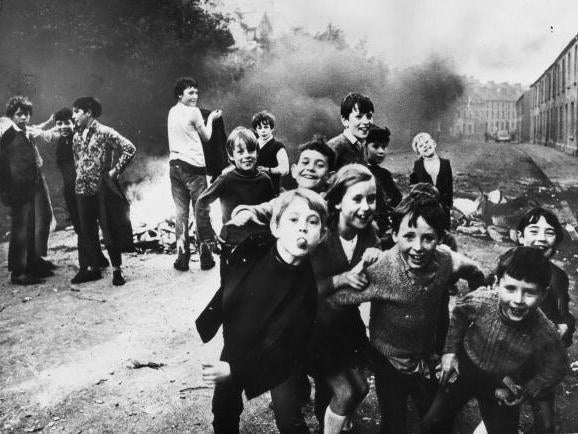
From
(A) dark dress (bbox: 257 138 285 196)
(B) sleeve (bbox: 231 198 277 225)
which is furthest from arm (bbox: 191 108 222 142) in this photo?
(B) sleeve (bbox: 231 198 277 225)

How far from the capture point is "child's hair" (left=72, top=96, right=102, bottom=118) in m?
4.00

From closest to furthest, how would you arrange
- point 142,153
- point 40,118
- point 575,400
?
point 575,400 < point 40,118 < point 142,153

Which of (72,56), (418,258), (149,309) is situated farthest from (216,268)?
(72,56)

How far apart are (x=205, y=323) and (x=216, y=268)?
2.23 meters

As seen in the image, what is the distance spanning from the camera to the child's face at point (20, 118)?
4133 mm

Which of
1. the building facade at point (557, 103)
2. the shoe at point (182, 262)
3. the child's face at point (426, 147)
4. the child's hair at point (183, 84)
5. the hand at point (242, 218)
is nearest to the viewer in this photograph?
the hand at point (242, 218)

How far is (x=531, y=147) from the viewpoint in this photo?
5.34 m

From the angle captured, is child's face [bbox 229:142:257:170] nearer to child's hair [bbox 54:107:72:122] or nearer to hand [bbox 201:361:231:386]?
hand [bbox 201:361:231:386]

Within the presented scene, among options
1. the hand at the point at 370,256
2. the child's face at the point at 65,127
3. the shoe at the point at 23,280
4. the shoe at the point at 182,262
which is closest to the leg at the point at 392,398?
the hand at the point at 370,256

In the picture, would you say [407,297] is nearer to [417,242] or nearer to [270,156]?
[417,242]

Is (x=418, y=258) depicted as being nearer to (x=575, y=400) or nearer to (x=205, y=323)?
(x=205, y=323)

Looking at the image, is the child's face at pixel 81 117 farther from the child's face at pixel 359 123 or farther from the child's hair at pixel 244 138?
the child's face at pixel 359 123

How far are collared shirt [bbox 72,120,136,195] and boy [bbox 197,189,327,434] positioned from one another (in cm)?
252

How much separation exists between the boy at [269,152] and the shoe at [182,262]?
1.61 metres
